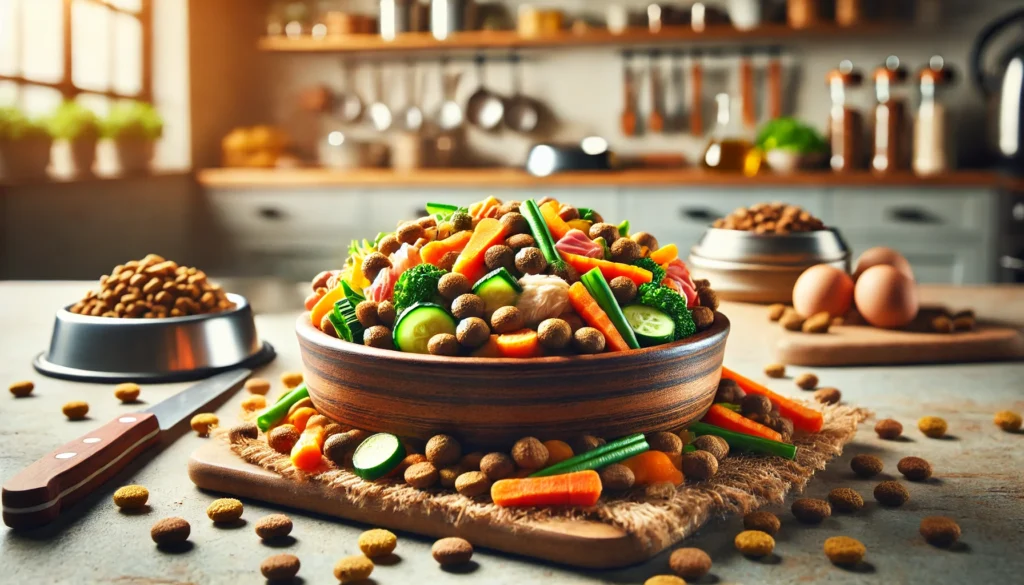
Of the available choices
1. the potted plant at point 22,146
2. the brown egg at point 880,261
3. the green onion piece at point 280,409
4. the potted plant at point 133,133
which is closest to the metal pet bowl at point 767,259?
the brown egg at point 880,261

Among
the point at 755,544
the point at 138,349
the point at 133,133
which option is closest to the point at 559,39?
the point at 133,133

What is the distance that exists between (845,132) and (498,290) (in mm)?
4007

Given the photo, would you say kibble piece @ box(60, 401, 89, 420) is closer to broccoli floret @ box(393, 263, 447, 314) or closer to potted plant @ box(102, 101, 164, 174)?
broccoli floret @ box(393, 263, 447, 314)

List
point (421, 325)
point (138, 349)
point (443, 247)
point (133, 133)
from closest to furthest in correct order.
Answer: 1. point (421, 325)
2. point (443, 247)
3. point (138, 349)
4. point (133, 133)

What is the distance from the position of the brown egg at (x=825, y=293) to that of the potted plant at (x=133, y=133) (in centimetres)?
328

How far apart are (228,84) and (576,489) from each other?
497cm

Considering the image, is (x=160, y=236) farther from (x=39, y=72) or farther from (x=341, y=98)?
(x=341, y=98)

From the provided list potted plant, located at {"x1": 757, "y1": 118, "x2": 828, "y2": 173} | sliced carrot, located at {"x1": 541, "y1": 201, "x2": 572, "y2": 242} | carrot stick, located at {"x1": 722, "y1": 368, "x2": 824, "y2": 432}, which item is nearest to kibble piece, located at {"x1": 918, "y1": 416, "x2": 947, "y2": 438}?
carrot stick, located at {"x1": 722, "y1": 368, "x2": 824, "y2": 432}

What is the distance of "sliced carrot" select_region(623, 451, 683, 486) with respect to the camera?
0.96m

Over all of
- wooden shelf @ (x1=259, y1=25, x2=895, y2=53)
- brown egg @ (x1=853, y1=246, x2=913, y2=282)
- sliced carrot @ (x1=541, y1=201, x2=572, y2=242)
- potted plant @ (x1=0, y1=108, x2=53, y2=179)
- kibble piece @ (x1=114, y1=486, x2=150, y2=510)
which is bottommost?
kibble piece @ (x1=114, y1=486, x2=150, y2=510)

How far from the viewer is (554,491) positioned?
2.95 ft

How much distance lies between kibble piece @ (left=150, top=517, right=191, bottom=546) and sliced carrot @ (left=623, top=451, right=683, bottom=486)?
420 mm

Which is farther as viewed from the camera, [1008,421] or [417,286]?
[1008,421]

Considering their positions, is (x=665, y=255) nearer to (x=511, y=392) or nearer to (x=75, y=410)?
(x=511, y=392)
